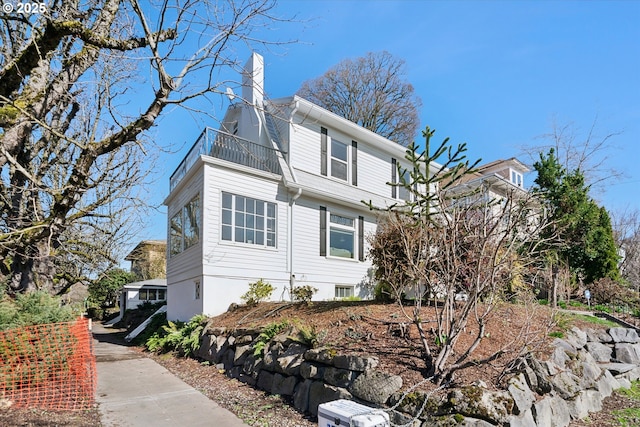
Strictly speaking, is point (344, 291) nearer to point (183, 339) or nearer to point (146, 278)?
point (183, 339)

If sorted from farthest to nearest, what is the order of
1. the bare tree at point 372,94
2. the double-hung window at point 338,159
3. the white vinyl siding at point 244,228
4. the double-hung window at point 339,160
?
the bare tree at point 372,94, the double-hung window at point 339,160, the double-hung window at point 338,159, the white vinyl siding at point 244,228

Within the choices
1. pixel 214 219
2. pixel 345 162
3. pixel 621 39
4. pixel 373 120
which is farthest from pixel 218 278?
pixel 373 120

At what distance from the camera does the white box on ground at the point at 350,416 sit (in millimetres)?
2504

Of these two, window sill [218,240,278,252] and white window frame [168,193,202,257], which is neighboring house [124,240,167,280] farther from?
window sill [218,240,278,252]

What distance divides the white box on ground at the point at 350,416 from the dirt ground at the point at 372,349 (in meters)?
2.07

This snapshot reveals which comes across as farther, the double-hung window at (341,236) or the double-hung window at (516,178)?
the double-hung window at (516,178)

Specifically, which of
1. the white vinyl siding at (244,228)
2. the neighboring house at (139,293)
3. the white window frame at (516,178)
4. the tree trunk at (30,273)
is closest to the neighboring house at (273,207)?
the white vinyl siding at (244,228)

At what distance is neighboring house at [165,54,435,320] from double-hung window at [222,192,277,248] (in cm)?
3

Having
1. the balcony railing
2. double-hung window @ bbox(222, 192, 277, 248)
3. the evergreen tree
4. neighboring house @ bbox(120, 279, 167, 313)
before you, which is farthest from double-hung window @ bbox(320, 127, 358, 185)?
neighboring house @ bbox(120, 279, 167, 313)

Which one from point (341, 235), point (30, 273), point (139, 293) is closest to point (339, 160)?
point (341, 235)

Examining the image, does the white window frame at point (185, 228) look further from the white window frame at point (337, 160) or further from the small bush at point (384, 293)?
the small bush at point (384, 293)

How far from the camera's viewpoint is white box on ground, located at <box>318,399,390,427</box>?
2.50 metres

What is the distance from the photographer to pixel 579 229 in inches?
508

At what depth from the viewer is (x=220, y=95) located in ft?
15.9
